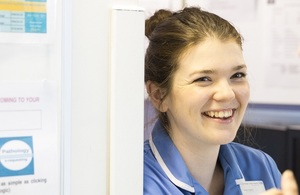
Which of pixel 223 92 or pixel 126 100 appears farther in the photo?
pixel 223 92

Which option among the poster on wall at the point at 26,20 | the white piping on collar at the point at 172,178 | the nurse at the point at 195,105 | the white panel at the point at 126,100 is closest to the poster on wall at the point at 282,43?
the nurse at the point at 195,105

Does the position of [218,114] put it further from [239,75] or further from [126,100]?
[126,100]

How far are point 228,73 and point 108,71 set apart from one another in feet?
1.36

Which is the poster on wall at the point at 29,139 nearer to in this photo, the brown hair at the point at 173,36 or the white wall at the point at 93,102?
the white wall at the point at 93,102

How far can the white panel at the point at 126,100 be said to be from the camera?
82 centimetres

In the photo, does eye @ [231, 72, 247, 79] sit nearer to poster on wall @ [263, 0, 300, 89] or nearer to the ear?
the ear

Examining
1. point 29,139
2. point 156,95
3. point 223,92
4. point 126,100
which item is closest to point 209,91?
point 223,92

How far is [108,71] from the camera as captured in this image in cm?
82

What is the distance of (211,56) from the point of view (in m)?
1.13

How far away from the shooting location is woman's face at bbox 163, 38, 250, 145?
1118mm

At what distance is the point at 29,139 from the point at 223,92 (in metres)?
0.54

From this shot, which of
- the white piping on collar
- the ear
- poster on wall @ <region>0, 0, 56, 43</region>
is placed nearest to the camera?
poster on wall @ <region>0, 0, 56, 43</region>

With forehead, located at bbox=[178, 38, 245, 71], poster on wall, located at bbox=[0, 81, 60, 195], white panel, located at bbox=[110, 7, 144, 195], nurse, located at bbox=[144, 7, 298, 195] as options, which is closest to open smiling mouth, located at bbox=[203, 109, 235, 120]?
nurse, located at bbox=[144, 7, 298, 195]

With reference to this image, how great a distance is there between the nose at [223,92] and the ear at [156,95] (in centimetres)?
16
